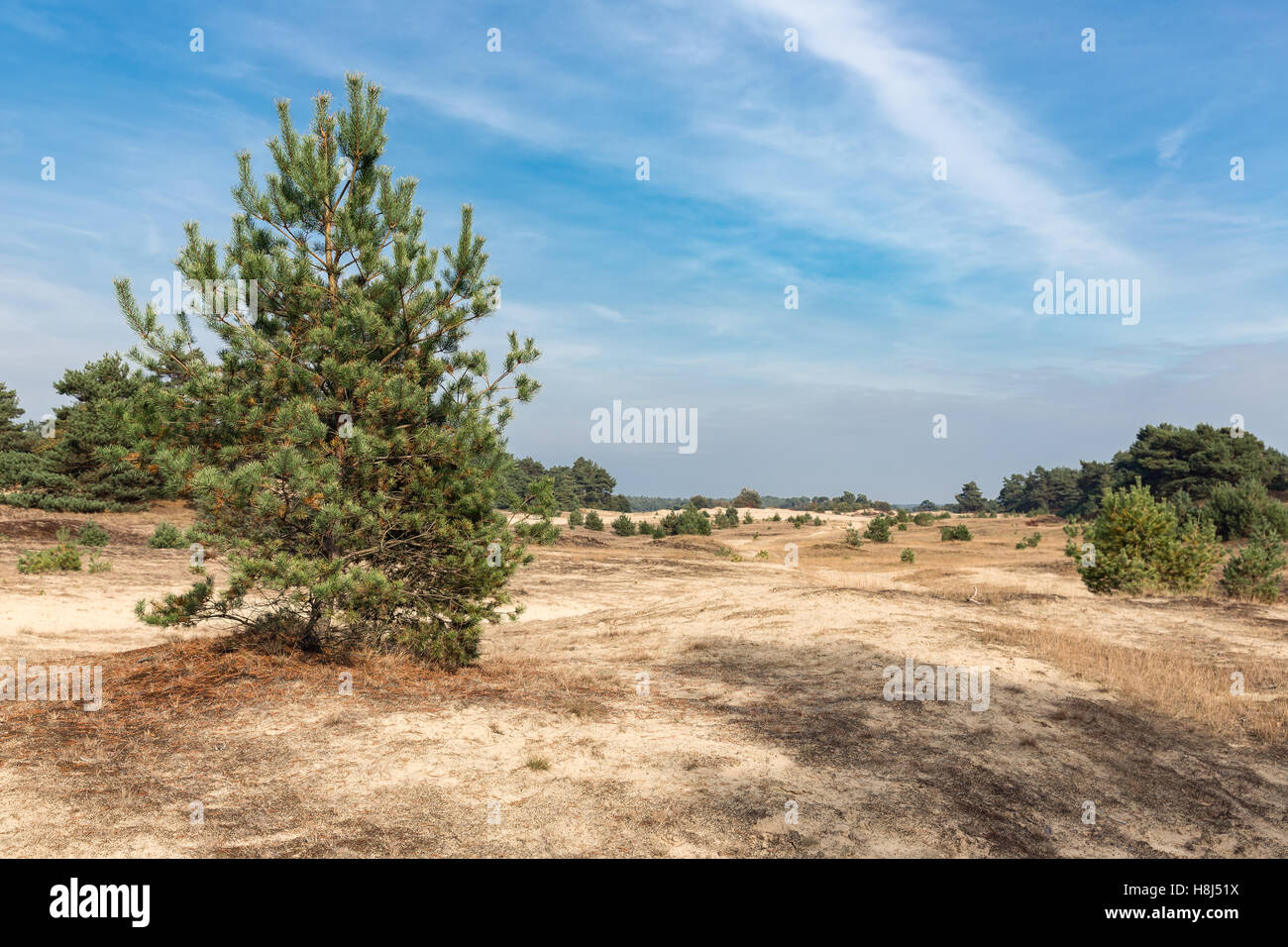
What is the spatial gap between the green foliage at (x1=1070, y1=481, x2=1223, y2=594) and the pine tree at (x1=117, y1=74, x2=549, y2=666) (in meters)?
18.6

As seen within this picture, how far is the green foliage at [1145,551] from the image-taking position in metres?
20.1

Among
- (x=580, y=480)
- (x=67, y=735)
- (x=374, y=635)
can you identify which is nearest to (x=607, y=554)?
(x=374, y=635)

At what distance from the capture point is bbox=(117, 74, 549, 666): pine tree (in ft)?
26.8

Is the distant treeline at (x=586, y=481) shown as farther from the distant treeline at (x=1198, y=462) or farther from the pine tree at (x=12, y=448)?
the distant treeline at (x=1198, y=462)

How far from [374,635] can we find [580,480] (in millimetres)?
78009

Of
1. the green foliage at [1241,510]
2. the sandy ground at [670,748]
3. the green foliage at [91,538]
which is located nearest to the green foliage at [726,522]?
the green foliage at [1241,510]

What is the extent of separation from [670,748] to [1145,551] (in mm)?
19043

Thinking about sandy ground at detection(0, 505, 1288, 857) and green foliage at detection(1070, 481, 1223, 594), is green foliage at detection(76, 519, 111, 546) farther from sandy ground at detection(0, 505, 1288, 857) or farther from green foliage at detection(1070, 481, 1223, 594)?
green foliage at detection(1070, 481, 1223, 594)

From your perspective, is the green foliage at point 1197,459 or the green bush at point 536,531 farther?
the green foliage at point 1197,459

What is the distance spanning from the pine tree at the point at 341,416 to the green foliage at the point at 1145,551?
18594mm

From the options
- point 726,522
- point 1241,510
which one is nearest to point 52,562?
point 1241,510

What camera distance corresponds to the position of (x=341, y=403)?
8766 millimetres

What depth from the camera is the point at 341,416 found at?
30.2 feet
